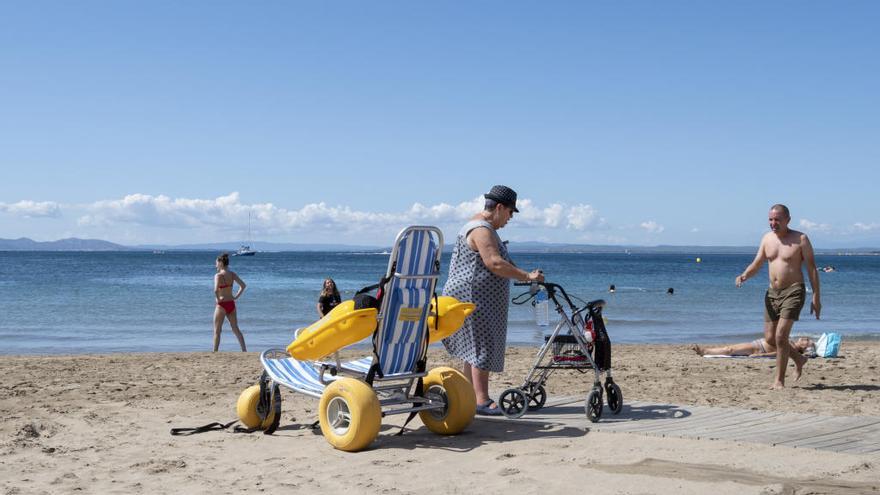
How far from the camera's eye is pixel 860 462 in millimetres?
5160

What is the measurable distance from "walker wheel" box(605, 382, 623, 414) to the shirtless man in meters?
2.21

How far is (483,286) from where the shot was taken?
6.49 meters

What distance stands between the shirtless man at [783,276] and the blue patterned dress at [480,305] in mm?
2860

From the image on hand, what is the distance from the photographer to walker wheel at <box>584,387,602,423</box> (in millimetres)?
6398

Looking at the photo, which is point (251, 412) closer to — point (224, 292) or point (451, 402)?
point (451, 402)

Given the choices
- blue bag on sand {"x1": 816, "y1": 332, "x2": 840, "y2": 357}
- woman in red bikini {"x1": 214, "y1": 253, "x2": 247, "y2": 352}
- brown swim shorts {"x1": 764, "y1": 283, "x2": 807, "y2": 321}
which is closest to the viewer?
brown swim shorts {"x1": 764, "y1": 283, "x2": 807, "y2": 321}

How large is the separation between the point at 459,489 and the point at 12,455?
2970mm

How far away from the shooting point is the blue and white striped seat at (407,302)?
18.9ft

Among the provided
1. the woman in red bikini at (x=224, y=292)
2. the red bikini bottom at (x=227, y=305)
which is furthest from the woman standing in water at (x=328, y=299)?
the red bikini bottom at (x=227, y=305)

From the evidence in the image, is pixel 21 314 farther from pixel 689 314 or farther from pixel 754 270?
pixel 754 270

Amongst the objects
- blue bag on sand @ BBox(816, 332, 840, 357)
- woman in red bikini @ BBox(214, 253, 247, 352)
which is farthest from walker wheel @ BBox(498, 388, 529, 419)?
blue bag on sand @ BBox(816, 332, 840, 357)

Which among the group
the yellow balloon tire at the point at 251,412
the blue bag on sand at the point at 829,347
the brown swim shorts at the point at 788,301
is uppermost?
the brown swim shorts at the point at 788,301

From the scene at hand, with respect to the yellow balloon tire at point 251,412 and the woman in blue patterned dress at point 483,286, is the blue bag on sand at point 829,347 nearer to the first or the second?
the woman in blue patterned dress at point 483,286

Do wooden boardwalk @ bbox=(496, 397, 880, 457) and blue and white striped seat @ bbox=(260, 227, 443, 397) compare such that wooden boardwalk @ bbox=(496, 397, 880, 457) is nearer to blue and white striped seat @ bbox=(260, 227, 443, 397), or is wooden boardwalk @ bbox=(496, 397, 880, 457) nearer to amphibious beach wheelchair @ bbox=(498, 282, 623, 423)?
amphibious beach wheelchair @ bbox=(498, 282, 623, 423)
